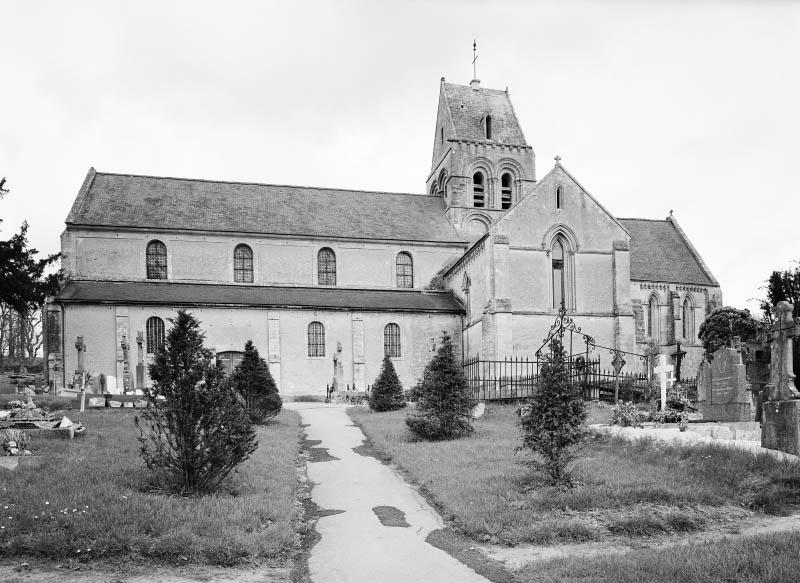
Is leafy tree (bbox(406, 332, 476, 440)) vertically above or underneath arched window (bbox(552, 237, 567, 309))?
underneath


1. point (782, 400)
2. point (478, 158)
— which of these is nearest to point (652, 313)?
point (478, 158)

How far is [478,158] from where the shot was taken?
43562 mm

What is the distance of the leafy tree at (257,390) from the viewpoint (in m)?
20.5

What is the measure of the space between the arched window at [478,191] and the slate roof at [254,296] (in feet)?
24.9

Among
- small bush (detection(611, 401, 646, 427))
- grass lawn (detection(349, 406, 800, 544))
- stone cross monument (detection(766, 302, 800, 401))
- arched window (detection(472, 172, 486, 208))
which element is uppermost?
arched window (detection(472, 172, 486, 208))

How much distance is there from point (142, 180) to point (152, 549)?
34056 millimetres

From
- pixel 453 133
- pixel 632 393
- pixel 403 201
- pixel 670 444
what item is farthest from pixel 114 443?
pixel 453 133

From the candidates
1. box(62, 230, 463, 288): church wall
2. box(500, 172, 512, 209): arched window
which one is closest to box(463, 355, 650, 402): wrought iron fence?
box(62, 230, 463, 288): church wall

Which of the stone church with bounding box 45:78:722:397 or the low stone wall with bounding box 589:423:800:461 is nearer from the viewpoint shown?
the low stone wall with bounding box 589:423:800:461

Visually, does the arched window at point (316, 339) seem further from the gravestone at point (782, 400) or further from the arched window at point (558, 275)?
the gravestone at point (782, 400)

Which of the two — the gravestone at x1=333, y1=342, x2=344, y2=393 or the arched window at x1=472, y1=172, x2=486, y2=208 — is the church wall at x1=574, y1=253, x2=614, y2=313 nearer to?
the arched window at x1=472, y1=172, x2=486, y2=208

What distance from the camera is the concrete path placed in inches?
335

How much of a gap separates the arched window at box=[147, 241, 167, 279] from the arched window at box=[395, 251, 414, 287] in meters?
12.6

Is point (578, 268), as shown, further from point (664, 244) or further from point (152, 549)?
point (152, 549)
